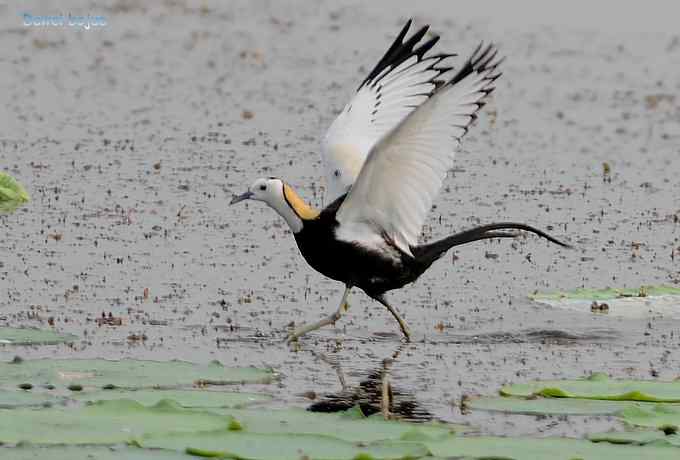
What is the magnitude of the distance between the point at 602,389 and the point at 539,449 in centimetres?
119

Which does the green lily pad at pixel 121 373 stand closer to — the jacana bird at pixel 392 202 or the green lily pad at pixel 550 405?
the green lily pad at pixel 550 405

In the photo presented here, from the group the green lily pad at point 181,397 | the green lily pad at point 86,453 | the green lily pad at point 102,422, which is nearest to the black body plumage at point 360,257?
the green lily pad at point 181,397

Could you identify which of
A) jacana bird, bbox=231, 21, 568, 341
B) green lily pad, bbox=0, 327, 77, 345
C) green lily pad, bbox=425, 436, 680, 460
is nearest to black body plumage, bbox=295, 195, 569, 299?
jacana bird, bbox=231, 21, 568, 341

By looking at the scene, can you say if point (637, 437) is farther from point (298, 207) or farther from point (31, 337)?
point (31, 337)

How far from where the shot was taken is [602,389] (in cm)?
754

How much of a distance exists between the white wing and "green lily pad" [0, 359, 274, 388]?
5.18 ft

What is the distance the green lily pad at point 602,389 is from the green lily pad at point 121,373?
4.07 feet

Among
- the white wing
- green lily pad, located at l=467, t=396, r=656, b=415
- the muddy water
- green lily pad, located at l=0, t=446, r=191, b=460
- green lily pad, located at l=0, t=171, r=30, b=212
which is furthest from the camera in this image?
green lily pad, located at l=0, t=171, r=30, b=212

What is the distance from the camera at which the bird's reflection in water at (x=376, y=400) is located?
25.0 ft

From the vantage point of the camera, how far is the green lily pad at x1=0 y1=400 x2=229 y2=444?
6305 millimetres

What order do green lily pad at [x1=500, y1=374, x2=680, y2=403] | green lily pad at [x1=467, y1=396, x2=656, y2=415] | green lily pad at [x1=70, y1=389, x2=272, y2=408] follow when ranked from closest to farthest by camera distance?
green lily pad at [x1=70, y1=389, x2=272, y2=408] → green lily pad at [x1=467, y1=396, x2=656, y2=415] → green lily pad at [x1=500, y1=374, x2=680, y2=403]

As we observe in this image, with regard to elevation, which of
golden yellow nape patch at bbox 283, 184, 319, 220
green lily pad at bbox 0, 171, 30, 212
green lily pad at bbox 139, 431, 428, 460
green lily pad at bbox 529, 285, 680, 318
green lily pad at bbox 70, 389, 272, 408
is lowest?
green lily pad at bbox 139, 431, 428, 460

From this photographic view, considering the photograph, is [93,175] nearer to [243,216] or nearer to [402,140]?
[243,216]

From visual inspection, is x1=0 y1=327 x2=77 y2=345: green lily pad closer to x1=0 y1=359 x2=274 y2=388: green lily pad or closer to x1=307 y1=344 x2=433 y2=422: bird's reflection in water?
x1=0 y1=359 x2=274 y2=388: green lily pad
